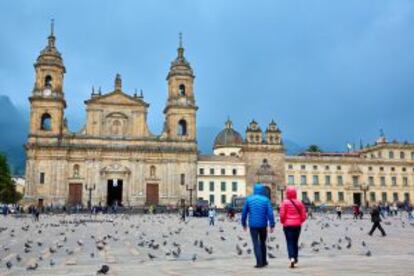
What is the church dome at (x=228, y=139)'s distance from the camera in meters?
88.1

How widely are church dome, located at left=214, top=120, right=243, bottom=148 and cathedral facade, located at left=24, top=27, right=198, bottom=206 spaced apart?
2201 cm

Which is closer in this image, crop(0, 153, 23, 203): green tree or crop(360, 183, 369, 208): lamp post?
crop(360, 183, 369, 208): lamp post

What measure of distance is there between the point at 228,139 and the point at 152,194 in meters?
28.3

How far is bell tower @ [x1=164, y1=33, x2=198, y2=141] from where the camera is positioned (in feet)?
218

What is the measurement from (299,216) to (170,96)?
195ft

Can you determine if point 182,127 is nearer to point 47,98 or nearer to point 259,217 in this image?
point 47,98

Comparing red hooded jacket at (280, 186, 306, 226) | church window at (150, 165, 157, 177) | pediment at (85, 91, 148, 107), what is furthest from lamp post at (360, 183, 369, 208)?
red hooded jacket at (280, 186, 306, 226)

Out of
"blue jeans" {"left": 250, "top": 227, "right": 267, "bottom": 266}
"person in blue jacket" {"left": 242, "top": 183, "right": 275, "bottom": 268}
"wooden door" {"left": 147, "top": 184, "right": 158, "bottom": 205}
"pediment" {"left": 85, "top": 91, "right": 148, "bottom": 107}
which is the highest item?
"pediment" {"left": 85, "top": 91, "right": 148, "bottom": 107}

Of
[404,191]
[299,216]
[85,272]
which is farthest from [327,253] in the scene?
[404,191]

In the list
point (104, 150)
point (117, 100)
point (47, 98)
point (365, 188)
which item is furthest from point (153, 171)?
point (365, 188)

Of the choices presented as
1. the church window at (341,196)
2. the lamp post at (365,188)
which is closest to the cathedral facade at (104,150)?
the church window at (341,196)

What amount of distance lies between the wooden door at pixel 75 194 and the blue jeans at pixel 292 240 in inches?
2174

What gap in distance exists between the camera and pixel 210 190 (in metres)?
71.5

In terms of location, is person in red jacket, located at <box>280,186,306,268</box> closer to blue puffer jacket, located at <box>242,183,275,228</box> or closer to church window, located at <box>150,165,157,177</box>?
blue puffer jacket, located at <box>242,183,275,228</box>
